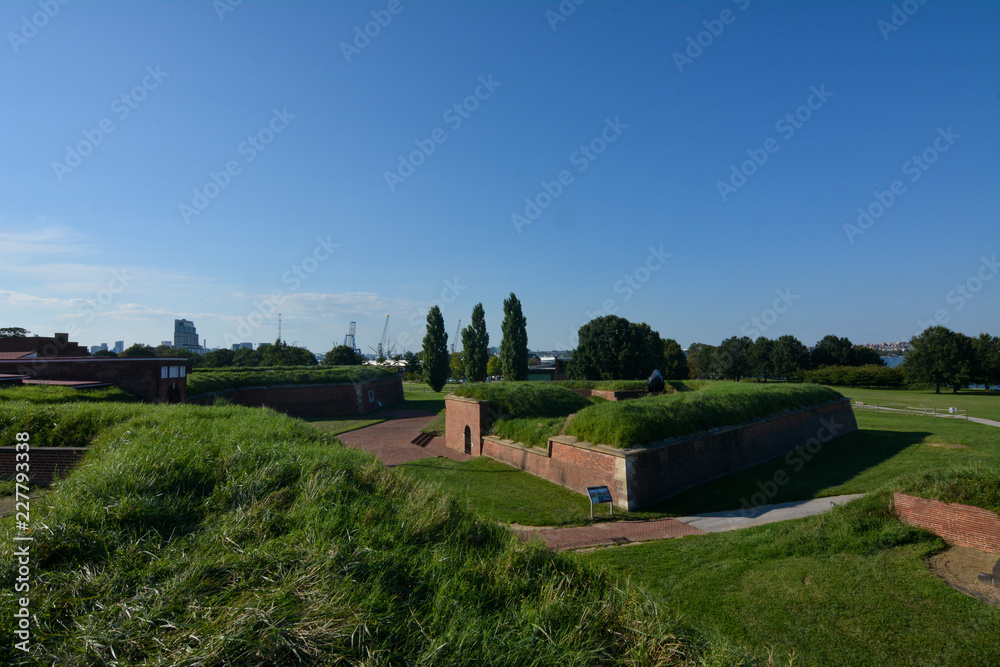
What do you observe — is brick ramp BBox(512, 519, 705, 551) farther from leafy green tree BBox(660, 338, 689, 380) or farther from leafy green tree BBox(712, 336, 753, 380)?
leafy green tree BBox(712, 336, 753, 380)

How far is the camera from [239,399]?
31016 mm

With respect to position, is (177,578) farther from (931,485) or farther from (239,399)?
(239,399)

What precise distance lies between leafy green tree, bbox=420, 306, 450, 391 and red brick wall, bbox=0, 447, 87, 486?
4005 cm

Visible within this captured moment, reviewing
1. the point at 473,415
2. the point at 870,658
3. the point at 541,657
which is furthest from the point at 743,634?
the point at 473,415

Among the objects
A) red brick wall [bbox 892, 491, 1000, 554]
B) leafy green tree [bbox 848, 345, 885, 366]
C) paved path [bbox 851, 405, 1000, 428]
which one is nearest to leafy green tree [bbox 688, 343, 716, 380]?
leafy green tree [bbox 848, 345, 885, 366]

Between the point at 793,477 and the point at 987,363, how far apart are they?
166ft

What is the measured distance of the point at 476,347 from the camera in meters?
50.9

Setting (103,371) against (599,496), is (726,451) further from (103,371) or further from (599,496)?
(103,371)

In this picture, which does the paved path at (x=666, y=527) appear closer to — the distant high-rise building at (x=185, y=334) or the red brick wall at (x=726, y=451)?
the red brick wall at (x=726, y=451)

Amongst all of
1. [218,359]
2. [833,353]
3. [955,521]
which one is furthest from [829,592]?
[833,353]

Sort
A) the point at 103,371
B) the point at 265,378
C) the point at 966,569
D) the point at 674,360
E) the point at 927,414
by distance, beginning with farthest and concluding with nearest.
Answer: the point at 674,360, the point at 265,378, the point at 927,414, the point at 103,371, the point at 966,569

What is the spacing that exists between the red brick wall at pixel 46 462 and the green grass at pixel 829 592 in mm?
9301

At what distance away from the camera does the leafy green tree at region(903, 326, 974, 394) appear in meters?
46.0

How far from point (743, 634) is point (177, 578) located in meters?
6.34
